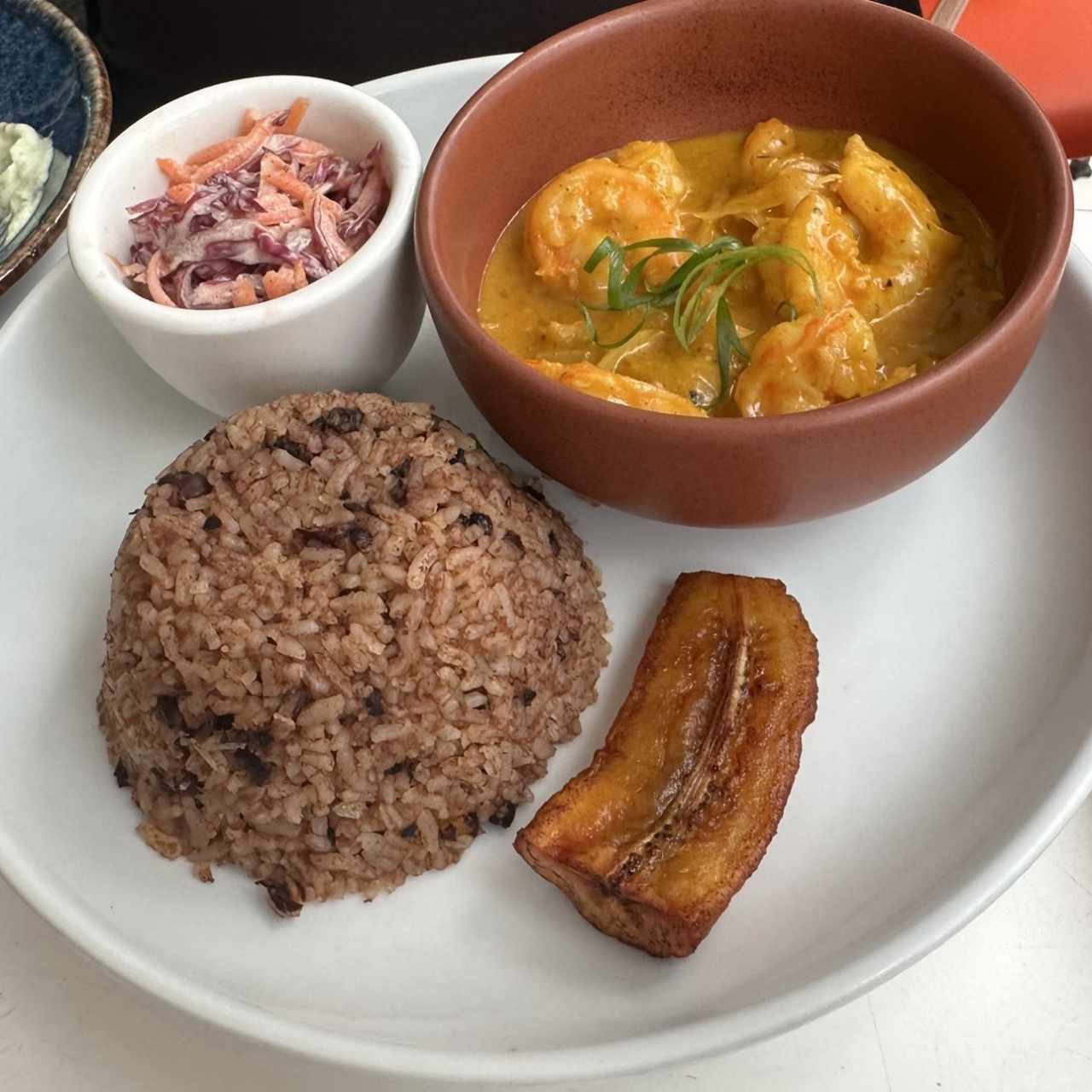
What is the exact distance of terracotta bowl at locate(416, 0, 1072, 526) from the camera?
128 cm

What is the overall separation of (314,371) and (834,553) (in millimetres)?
763

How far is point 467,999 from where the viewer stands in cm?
121

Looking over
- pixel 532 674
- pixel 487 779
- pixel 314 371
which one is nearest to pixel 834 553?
pixel 532 674

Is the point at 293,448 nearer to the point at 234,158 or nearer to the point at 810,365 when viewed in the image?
the point at 234,158

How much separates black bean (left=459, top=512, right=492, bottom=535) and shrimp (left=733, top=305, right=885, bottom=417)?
0.35 meters

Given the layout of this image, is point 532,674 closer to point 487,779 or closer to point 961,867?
point 487,779

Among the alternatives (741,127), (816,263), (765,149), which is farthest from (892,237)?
(741,127)

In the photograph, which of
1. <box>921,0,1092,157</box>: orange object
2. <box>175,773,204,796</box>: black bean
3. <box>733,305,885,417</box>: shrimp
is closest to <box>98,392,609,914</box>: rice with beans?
<box>175,773,204,796</box>: black bean

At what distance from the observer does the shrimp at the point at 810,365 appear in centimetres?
136

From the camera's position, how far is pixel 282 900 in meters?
1.28

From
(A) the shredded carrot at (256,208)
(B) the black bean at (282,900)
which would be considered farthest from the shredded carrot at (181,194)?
(B) the black bean at (282,900)

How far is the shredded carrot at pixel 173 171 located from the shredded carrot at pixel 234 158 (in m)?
0.01

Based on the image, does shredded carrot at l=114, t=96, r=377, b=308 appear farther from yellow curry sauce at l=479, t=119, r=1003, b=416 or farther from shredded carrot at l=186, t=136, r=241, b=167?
yellow curry sauce at l=479, t=119, r=1003, b=416

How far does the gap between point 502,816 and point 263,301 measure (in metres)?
0.75
